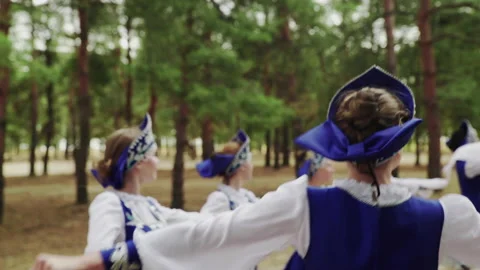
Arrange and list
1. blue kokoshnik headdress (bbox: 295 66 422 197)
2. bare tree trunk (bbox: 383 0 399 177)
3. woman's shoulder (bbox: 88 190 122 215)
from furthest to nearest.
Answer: bare tree trunk (bbox: 383 0 399 177) < woman's shoulder (bbox: 88 190 122 215) < blue kokoshnik headdress (bbox: 295 66 422 197)

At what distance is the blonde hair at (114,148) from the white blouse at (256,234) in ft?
5.17

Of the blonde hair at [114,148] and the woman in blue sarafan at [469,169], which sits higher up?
the blonde hair at [114,148]

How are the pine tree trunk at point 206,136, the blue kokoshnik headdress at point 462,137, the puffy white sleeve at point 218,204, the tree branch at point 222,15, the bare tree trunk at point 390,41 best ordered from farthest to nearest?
the pine tree trunk at point 206,136, the bare tree trunk at point 390,41, the tree branch at point 222,15, the blue kokoshnik headdress at point 462,137, the puffy white sleeve at point 218,204

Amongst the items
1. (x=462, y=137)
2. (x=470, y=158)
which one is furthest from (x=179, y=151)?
(x=470, y=158)

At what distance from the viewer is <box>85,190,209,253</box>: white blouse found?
2.64 meters

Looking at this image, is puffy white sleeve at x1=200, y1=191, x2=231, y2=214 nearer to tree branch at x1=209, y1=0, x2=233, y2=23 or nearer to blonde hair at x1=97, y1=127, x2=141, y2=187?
blonde hair at x1=97, y1=127, x2=141, y2=187

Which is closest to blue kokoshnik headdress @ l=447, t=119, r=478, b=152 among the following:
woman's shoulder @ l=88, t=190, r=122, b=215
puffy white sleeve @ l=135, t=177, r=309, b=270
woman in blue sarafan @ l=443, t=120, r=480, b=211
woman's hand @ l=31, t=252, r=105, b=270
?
woman in blue sarafan @ l=443, t=120, r=480, b=211

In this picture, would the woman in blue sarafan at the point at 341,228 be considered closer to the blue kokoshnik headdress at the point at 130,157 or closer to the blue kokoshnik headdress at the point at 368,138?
the blue kokoshnik headdress at the point at 368,138

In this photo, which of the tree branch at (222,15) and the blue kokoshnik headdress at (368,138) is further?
the tree branch at (222,15)

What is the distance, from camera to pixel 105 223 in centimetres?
287

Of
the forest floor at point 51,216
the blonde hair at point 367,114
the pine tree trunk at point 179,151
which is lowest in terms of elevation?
the forest floor at point 51,216

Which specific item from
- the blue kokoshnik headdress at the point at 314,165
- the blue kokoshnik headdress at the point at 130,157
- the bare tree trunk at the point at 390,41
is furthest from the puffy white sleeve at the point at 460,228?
the bare tree trunk at the point at 390,41

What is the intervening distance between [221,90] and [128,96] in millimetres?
11896

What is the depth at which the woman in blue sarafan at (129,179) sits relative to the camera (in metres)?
3.08
